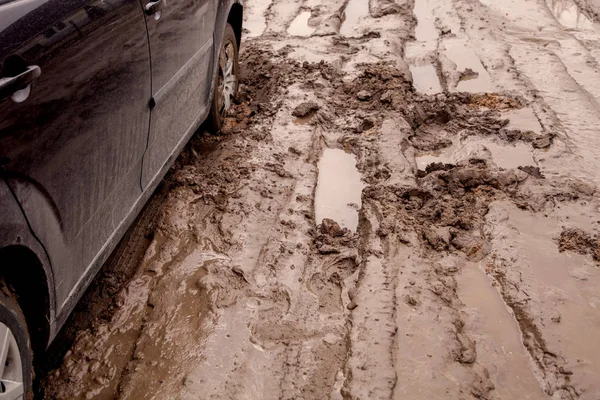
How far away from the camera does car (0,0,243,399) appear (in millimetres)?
1777

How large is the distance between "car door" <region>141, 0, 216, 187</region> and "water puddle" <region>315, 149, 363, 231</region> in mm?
940

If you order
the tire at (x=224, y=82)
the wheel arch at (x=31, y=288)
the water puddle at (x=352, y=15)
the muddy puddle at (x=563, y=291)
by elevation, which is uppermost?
the wheel arch at (x=31, y=288)

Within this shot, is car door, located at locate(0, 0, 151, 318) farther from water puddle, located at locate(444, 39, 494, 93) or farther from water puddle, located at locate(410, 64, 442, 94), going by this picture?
water puddle, located at locate(444, 39, 494, 93)

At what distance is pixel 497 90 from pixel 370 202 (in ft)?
6.88

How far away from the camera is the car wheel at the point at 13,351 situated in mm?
1830

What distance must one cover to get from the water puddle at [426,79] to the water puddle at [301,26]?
138 cm

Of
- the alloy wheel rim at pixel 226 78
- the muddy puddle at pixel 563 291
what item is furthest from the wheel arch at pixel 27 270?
the alloy wheel rim at pixel 226 78

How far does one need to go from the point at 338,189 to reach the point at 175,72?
1329 mm

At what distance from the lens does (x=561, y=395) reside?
2.39 metres

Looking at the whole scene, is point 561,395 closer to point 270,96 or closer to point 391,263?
point 391,263

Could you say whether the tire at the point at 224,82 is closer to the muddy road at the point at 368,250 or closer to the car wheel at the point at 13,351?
the muddy road at the point at 368,250

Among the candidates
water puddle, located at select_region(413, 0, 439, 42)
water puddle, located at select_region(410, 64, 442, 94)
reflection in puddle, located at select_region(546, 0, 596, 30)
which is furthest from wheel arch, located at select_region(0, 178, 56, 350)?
reflection in puddle, located at select_region(546, 0, 596, 30)

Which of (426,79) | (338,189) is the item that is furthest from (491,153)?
(426,79)

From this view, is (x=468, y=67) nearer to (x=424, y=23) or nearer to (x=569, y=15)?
(x=424, y=23)
